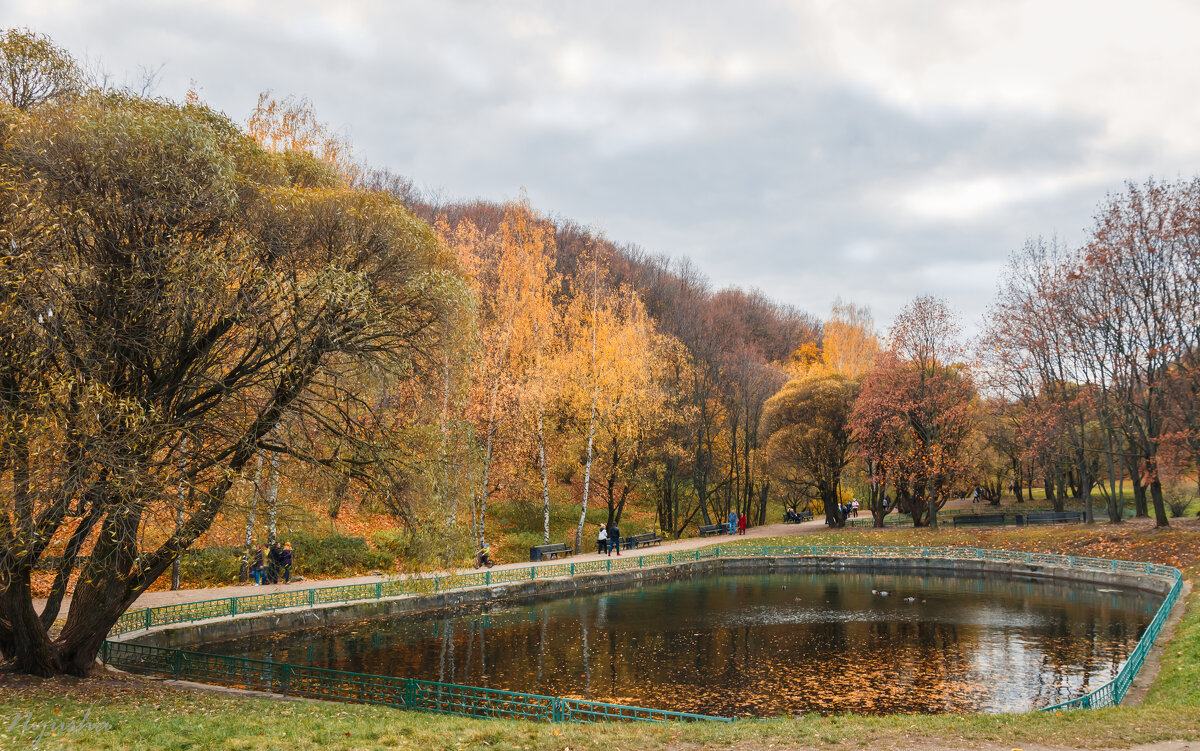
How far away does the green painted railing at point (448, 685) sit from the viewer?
1184 cm

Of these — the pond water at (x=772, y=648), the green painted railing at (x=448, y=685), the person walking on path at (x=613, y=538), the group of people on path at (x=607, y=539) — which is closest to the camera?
the green painted railing at (x=448, y=685)

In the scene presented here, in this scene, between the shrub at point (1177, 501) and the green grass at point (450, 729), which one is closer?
the green grass at point (450, 729)

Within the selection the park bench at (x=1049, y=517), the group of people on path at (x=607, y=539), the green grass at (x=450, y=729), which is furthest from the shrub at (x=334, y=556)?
the park bench at (x=1049, y=517)

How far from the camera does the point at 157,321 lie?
34.0ft

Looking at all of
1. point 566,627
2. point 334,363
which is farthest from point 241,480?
point 566,627

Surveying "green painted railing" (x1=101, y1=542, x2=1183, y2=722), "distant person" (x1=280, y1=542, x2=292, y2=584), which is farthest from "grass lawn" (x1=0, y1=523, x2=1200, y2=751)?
"distant person" (x1=280, y1=542, x2=292, y2=584)

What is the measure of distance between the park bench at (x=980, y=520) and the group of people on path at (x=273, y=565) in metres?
33.6

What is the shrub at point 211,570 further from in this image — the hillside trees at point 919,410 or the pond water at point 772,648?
the hillside trees at point 919,410

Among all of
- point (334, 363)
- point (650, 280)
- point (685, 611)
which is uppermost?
point (650, 280)

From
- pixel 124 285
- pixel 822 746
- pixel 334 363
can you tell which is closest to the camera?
pixel 822 746

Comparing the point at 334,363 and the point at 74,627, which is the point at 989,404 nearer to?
the point at 334,363

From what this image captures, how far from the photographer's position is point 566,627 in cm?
2083

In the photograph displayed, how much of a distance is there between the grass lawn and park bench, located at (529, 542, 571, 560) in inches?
758

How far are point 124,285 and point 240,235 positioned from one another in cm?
196
